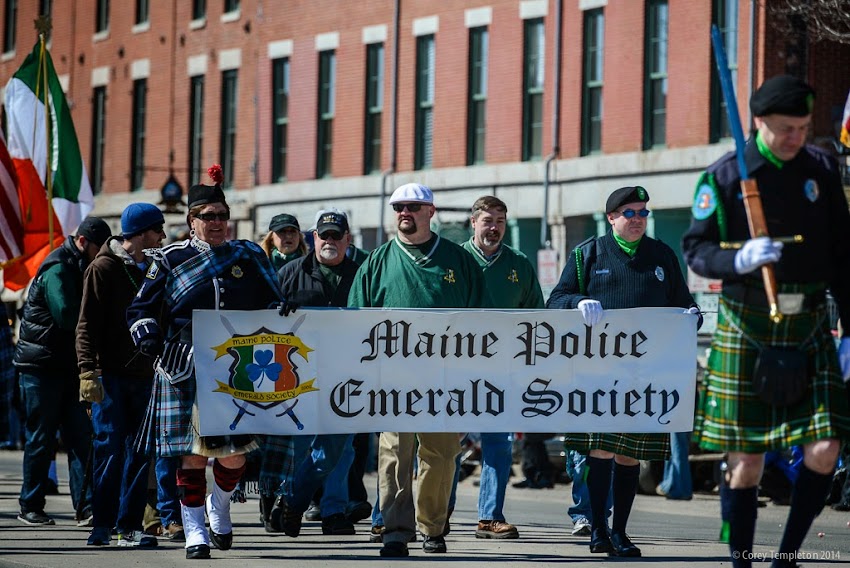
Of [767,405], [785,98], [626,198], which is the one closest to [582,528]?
A: [626,198]

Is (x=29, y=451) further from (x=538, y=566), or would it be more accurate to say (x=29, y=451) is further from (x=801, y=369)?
(x=801, y=369)

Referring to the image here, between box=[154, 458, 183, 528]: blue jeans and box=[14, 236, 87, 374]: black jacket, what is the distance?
1621 mm

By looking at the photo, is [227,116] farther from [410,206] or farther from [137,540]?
[410,206]

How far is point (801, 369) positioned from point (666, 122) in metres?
21.9

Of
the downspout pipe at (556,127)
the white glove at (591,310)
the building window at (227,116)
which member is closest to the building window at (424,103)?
the downspout pipe at (556,127)

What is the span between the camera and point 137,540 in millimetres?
10711

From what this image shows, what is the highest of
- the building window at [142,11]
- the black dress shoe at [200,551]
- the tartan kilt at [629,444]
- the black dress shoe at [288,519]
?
the building window at [142,11]

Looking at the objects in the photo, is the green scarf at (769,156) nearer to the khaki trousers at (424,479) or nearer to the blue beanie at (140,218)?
the khaki trousers at (424,479)

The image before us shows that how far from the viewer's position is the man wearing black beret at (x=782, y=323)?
7426mm

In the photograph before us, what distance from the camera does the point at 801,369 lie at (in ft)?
24.2

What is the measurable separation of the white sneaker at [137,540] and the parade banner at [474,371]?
1.12m

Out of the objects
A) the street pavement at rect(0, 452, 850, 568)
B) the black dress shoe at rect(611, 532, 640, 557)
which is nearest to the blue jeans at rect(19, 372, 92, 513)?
the street pavement at rect(0, 452, 850, 568)

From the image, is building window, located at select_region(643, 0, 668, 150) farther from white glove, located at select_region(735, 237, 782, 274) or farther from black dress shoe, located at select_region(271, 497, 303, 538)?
white glove, located at select_region(735, 237, 782, 274)

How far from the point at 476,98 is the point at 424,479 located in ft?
74.5
